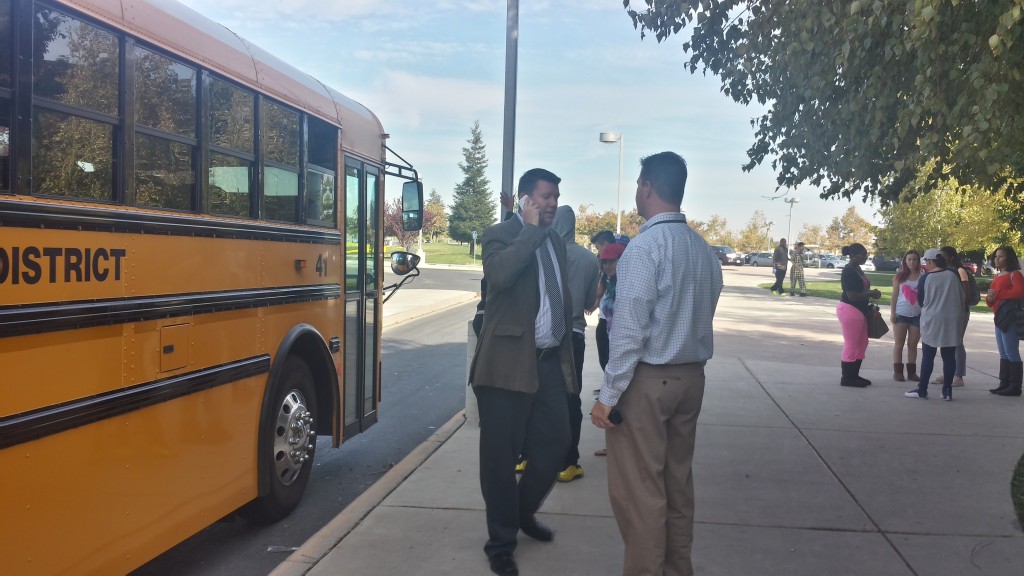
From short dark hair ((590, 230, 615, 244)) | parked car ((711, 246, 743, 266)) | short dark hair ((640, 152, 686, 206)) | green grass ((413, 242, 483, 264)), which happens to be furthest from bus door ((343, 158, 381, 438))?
parked car ((711, 246, 743, 266))

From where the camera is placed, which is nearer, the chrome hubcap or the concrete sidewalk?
the concrete sidewalk

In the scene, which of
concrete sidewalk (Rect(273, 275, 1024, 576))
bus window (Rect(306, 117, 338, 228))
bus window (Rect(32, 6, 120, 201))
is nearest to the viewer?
bus window (Rect(32, 6, 120, 201))

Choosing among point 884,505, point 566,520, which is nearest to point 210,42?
point 566,520

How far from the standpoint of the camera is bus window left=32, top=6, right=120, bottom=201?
3.18 metres

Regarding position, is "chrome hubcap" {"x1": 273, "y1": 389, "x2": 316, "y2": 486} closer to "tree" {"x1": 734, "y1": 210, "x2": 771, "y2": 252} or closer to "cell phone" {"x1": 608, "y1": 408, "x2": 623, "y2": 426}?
"cell phone" {"x1": 608, "y1": 408, "x2": 623, "y2": 426}

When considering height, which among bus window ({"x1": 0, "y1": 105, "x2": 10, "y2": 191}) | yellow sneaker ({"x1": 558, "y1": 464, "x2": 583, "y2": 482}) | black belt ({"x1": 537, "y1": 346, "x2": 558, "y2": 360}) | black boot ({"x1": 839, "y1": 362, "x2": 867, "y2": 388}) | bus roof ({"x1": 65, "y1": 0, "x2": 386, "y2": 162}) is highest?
bus roof ({"x1": 65, "y1": 0, "x2": 386, "y2": 162})

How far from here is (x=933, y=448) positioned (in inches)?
286

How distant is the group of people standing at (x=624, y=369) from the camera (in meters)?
3.61

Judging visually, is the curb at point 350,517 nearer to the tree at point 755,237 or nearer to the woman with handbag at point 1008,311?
the woman with handbag at point 1008,311

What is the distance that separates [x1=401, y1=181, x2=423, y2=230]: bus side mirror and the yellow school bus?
3.96 feet

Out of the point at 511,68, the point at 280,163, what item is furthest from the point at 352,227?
the point at 511,68

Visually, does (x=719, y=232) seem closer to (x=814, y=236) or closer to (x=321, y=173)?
(x=814, y=236)

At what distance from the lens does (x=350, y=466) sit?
6.91m

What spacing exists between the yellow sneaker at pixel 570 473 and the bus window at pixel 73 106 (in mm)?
→ 3592
